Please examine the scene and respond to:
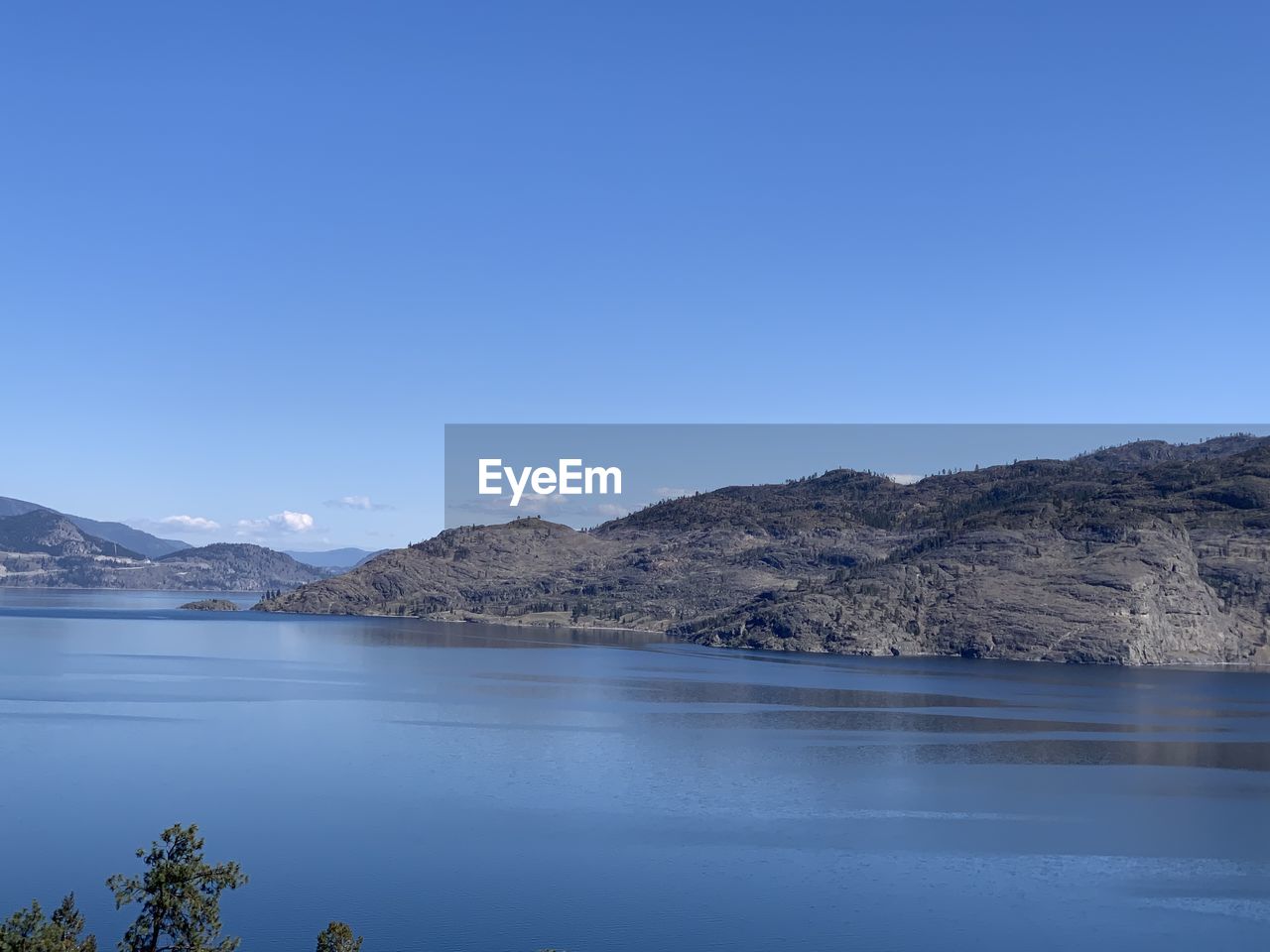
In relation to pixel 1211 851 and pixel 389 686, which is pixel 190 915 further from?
pixel 389 686

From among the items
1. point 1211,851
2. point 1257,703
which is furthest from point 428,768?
point 1257,703

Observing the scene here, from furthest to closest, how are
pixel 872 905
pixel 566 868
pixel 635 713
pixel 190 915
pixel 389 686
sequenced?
pixel 389 686 → pixel 635 713 → pixel 566 868 → pixel 872 905 → pixel 190 915

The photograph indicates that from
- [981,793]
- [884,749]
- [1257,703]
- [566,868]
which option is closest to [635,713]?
[884,749]

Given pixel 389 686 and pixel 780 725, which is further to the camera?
pixel 389 686

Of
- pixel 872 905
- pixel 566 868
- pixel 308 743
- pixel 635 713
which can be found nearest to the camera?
pixel 872 905

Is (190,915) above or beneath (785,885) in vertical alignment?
above

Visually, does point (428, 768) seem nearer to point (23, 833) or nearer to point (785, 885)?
point (23, 833)
